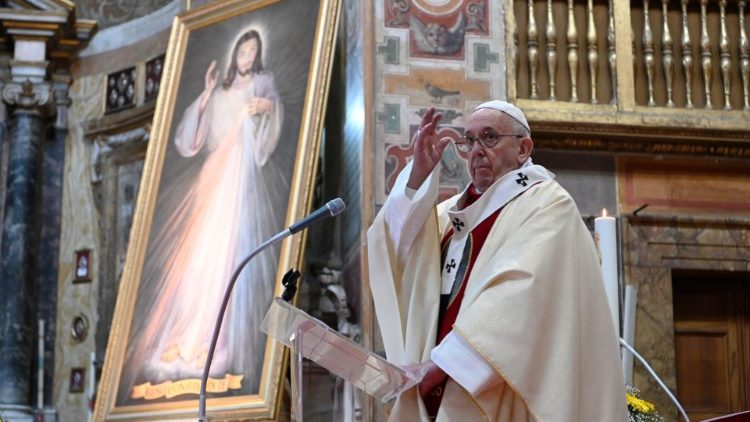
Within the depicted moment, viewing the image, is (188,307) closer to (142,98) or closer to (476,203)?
(142,98)

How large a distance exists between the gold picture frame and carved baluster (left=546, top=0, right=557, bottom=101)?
1269 millimetres

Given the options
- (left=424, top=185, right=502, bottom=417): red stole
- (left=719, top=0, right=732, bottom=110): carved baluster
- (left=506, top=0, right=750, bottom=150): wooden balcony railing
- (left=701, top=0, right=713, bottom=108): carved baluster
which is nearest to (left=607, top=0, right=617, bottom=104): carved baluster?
(left=506, top=0, right=750, bottom=150): wooden balcony railing

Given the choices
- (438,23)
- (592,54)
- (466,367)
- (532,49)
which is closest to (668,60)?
(592,54)

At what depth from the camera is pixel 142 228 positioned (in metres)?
7.95

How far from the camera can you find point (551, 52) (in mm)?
7293

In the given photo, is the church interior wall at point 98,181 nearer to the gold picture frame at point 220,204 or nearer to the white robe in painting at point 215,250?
the gold picture frame at point 220,204

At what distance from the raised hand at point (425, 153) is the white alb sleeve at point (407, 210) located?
0.02 metres

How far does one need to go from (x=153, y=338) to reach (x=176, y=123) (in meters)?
1.55

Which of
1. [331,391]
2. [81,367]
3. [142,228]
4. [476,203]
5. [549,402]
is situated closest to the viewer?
[549,402]

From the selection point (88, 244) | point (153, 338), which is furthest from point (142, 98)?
point (153, 338)

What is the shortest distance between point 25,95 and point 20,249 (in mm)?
1213

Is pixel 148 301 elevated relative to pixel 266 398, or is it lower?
elevated

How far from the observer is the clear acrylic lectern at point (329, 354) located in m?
3.60

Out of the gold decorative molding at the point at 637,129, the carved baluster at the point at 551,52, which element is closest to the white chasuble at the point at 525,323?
the gold decorative molding at the point at 637,129
